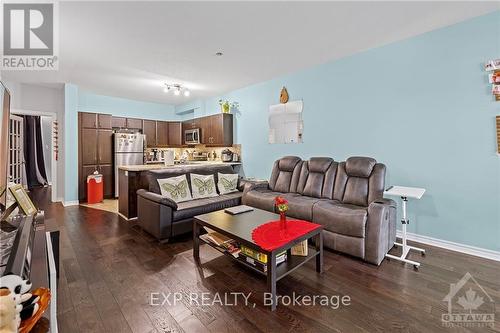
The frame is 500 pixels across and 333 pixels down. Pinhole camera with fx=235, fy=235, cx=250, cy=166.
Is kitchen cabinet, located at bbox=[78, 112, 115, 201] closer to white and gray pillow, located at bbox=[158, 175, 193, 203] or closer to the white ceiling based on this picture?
the white ceiling

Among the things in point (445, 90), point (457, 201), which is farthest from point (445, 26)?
point (457, 201)

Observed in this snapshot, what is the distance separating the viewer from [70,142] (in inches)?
202

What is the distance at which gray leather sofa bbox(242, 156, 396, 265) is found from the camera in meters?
2.56

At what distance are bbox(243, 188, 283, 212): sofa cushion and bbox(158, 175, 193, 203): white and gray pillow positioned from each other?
96 cm

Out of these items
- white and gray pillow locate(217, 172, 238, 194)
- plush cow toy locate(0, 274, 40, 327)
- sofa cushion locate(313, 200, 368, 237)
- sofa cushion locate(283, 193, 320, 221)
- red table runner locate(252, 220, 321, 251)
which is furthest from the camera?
white and gray pillow locate(217, 172, 238, 194)

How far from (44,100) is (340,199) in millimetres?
6573

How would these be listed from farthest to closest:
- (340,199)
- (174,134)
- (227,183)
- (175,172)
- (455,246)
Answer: (174,134)
(227,183)
(175,172)
(340,199)
(455,246)

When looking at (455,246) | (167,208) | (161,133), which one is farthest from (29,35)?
(455,246)

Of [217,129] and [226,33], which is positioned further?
[217,129]

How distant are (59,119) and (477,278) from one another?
7.72 metres

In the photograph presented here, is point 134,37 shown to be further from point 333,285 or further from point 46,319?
point 333,285

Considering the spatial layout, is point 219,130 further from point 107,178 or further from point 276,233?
point 276,233

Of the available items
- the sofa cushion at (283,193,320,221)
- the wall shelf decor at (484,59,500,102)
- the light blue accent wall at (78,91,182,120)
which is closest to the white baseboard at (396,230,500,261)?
the sofa cushion at (283,193,320,221)

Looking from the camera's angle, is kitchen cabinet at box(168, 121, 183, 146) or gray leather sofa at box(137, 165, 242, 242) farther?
kitchen cabinet at box(168, 121, 183, 146)
